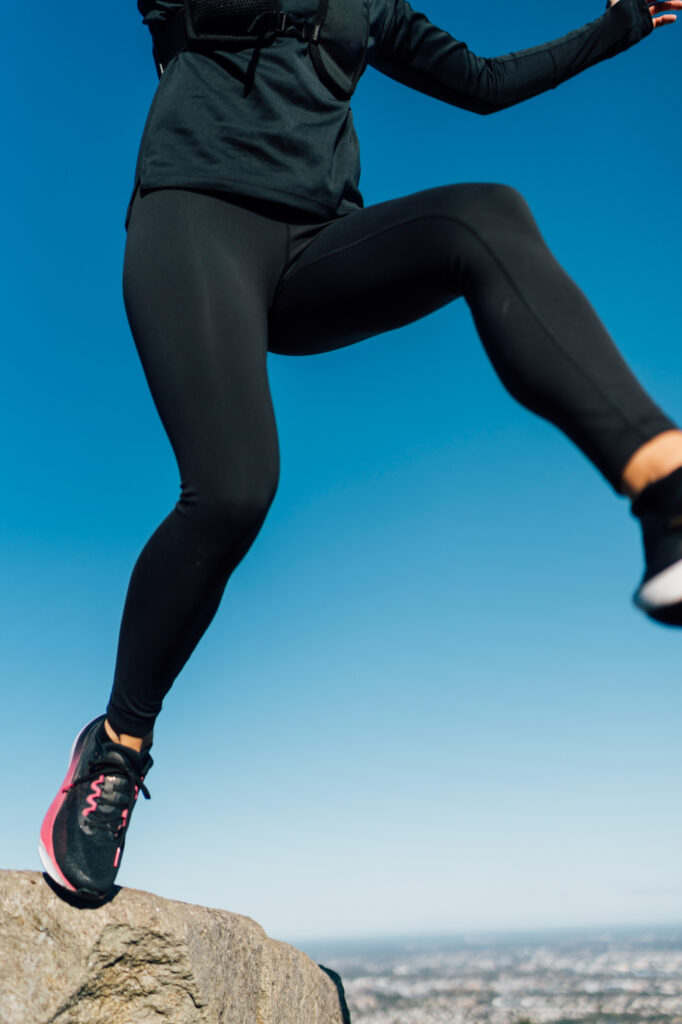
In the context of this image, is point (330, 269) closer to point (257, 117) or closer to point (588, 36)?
point (257, 117)

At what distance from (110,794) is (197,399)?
0.97 metres

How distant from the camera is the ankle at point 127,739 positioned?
76.4 inches

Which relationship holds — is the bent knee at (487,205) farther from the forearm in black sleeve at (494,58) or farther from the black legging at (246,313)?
the forearm in black sleeve at (494,58)

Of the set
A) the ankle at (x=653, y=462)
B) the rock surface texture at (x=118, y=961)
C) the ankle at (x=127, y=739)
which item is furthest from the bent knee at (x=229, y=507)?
the rock surface texture at (x=118, y=961)

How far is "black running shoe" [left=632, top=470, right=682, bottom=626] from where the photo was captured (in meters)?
1.15

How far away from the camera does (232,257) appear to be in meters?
1.78

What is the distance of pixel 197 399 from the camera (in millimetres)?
1707

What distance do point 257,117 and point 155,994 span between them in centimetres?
228

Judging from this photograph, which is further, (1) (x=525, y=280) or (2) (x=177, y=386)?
(2) (x=177, y=386)

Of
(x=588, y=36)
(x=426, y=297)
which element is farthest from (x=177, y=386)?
(x=588, y=36)

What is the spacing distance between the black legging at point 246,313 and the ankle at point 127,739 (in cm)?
2

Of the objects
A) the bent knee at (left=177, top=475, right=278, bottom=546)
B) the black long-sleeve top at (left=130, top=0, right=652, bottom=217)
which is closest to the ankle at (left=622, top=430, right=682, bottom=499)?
the bent knee at (left=177, top=475, right=278, bottom=546)

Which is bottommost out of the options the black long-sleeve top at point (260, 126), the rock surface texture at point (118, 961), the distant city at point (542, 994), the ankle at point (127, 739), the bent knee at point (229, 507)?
the distant city at point (542, 994)

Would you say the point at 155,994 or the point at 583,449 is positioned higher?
the point at 583,449
